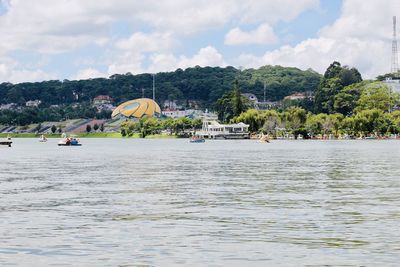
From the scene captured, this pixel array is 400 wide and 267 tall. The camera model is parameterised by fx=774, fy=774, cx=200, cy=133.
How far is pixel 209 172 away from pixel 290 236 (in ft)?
Result: 101

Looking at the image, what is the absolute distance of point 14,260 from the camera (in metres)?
18.5

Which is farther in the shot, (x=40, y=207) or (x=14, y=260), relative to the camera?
(x=40, y=207)

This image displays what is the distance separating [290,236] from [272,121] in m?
176

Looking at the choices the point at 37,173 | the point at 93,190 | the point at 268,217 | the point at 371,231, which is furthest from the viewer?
the point at 37,173

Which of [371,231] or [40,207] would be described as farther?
[40,207]

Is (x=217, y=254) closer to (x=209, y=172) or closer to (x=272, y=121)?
(x=209, y=172)

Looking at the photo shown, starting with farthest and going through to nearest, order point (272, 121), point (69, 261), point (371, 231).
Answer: point (272, 121)
point (371, 231)
point (69, 261)

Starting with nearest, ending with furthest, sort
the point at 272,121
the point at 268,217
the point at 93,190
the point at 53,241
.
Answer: the point at 53,241
the point at 268,217
the point at 93,190
the point at 272,121

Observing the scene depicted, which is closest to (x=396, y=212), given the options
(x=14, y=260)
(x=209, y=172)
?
(x=14, y=260)

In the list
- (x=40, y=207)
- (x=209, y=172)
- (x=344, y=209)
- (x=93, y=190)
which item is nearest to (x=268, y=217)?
(x=344, y=209)

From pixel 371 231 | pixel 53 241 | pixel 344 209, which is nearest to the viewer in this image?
pixel 53 241

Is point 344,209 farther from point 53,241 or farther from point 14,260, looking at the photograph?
point 14,260

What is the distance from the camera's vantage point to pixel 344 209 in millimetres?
28469

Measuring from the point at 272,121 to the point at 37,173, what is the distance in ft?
485
